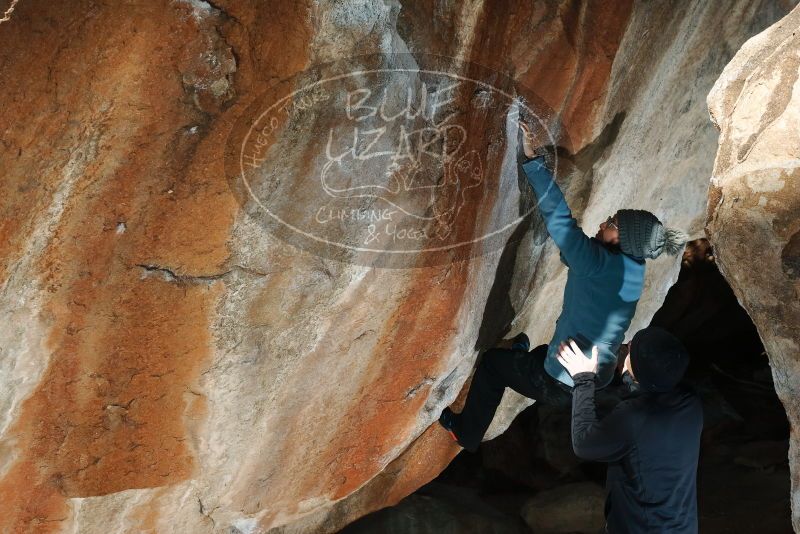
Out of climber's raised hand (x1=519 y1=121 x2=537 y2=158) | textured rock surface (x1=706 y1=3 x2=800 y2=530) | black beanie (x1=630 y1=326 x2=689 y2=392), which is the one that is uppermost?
textured rock surface (x1=706 y1=3 x2=800 y2=530)

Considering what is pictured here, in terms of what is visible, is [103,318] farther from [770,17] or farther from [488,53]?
[770,17]

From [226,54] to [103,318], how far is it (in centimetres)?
100

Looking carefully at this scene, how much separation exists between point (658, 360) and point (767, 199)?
25.7 inches

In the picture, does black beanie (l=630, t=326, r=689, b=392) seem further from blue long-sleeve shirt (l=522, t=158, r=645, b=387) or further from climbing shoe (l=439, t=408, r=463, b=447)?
climbing shoe (l=439, t=408, r=463, b=447)

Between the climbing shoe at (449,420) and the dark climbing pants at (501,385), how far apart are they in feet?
0.13

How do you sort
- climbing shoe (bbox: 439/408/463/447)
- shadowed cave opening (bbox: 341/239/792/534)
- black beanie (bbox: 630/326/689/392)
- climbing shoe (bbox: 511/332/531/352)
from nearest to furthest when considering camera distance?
1. black beanie (bbox: 630/326/689/392)
2. climbing shoe (bbox: 511/332/531/352)
3. climbing shoe (bbox: 439/408/463/447)
4. shadowed cave opening (bbox: 341/239/792/534)

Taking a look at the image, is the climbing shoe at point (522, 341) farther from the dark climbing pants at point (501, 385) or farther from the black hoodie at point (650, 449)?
the black hoodie at point (650, 449)

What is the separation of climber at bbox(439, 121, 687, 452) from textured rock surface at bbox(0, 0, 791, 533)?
0.77 feet

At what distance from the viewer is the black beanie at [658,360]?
2.37 metres

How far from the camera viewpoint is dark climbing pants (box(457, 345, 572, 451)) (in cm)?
324

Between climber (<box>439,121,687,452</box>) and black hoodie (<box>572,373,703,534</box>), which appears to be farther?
climber (<box>439,121,687,452</box>)

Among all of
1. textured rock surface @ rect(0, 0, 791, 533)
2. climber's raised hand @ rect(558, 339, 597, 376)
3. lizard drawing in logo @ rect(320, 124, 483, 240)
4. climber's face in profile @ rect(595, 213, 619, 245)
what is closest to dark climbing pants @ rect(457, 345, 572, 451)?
textured rock surface @ rect(0, 0, 791, 533)

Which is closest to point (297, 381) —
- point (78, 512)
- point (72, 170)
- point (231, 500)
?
point (231, 500)

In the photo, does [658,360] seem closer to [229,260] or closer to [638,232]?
[638,232]
